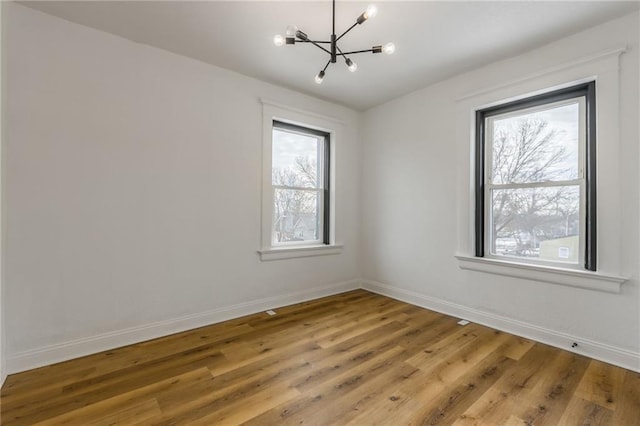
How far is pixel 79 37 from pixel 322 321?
11.0 feet

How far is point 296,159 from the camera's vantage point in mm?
3807

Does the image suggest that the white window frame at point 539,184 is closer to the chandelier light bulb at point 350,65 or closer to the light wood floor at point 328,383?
the light wood floor at point 328,383

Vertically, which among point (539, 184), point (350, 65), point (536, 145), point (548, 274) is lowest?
point (548, 274)

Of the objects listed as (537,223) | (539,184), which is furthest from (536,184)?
(537,223)

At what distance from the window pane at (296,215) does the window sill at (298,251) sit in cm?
17

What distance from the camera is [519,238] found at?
2881 millimetres

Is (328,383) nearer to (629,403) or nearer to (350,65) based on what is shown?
(629,403)

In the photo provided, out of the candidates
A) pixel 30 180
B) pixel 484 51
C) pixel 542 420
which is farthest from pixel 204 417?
pixel 484 51

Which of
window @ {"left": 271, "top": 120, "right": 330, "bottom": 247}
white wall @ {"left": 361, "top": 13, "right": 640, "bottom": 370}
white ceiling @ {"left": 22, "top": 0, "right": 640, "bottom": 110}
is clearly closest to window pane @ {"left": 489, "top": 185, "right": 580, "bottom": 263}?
white wall @ {"left": 361, "top": 13, "right": 640, "bottom": 370}

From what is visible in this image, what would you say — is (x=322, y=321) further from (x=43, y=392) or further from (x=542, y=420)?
(x=43, y=392)

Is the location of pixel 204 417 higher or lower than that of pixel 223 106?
lower

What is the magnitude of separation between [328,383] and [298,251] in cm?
184

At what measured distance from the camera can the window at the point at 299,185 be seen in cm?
361

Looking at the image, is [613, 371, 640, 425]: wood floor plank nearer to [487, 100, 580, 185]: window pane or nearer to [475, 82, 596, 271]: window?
[475, 82, 596, 271]: window
